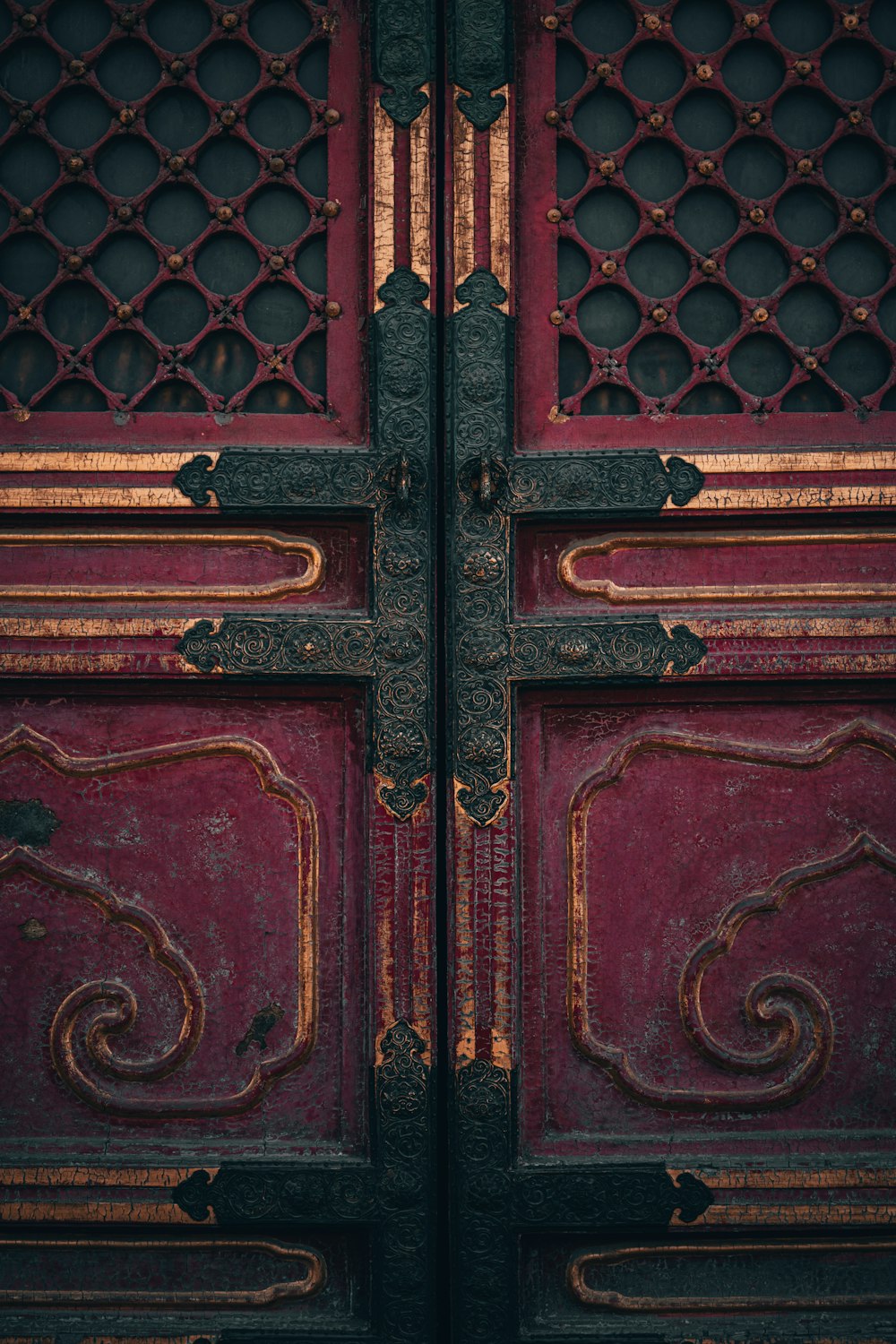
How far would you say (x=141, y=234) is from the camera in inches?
77.4

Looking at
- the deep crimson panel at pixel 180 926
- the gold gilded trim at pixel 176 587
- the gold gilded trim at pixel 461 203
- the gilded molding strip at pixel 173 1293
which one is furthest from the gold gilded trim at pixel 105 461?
the gilded molding strip at pixel 173 1293

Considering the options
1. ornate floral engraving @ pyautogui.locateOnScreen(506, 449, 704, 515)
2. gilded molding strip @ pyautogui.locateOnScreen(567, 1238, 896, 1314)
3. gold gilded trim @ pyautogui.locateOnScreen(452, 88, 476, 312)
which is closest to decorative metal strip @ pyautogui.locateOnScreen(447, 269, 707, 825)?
ornate floral engraving @ pyautogui.locateOnScreen(506, 449, 704, 515)

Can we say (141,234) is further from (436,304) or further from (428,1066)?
(428,1066)

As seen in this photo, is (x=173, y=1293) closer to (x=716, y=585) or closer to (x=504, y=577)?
(x=504, y=577)

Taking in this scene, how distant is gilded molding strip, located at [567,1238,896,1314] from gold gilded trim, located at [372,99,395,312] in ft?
5.86

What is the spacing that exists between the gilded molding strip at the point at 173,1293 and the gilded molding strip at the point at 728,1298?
489 millimetres

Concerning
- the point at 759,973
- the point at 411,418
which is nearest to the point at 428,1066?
the point at 759,973

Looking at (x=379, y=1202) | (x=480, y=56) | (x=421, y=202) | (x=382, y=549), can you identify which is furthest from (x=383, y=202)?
(x=379, y=1202)

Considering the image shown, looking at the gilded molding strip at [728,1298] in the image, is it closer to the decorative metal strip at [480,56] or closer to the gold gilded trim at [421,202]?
the gold gilded trim at [421,202]

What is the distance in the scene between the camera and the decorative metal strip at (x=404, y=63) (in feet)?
6.33

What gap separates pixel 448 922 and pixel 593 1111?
1.46 feet

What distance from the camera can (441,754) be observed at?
6.35ft

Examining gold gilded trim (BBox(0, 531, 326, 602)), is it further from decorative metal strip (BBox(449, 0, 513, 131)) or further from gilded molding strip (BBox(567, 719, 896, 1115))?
decorative metal strip (BBox(449, 0, 513, 131))

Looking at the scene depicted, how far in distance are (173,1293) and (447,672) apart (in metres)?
1.23
